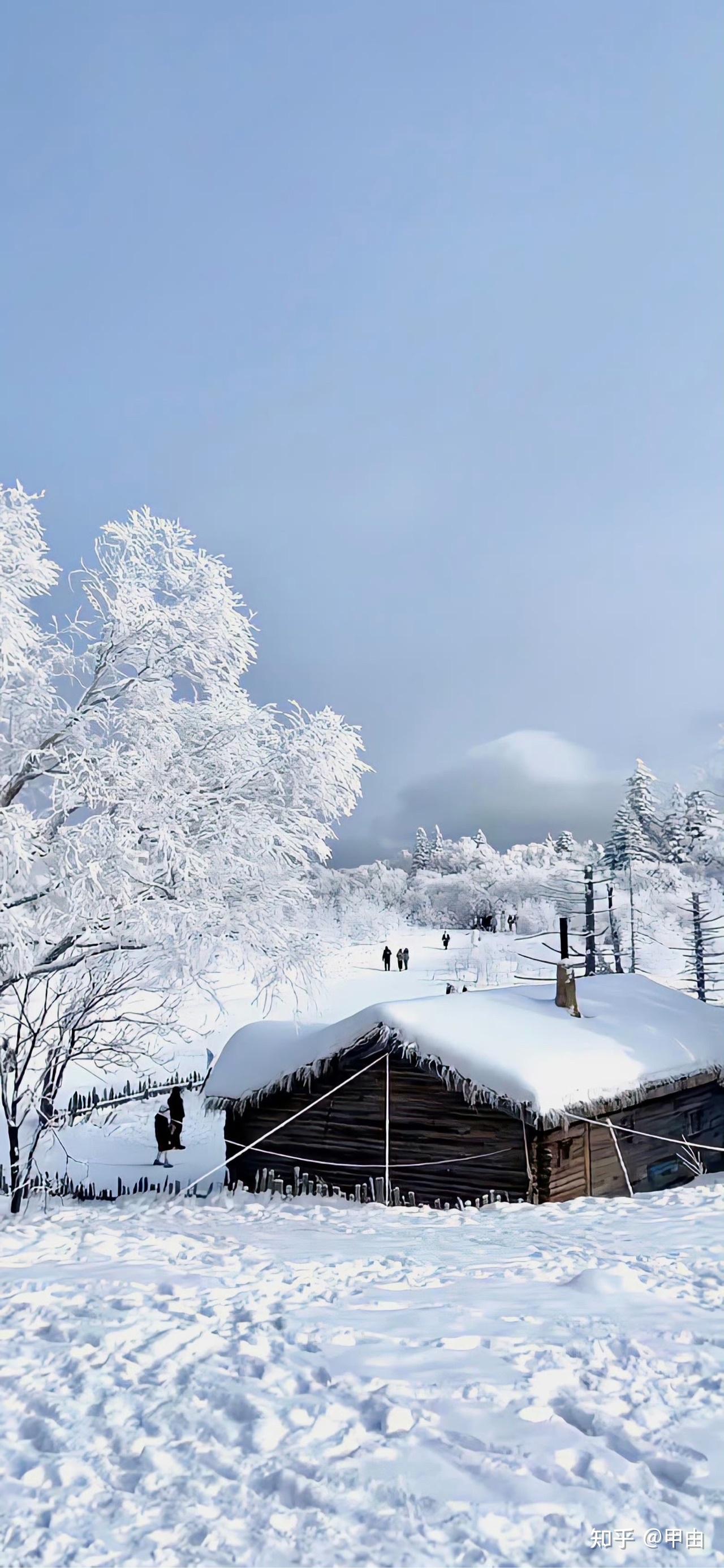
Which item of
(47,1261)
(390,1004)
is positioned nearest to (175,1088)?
(390,1004)

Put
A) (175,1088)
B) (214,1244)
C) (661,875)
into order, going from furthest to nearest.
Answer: (661,875)
(175,1088)
(214,1244)

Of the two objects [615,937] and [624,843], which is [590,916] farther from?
[624,843]

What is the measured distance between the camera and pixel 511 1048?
558 inches

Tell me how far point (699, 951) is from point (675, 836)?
37123mm

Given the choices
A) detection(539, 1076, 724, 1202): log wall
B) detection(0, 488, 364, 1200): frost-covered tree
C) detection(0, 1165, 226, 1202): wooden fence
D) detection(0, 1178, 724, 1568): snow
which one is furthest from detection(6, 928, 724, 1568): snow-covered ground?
detection(0, 1165, 226, 1202): wooden fence

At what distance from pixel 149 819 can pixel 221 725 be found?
1.95 m

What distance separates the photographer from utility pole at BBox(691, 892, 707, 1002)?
41656 millimetres

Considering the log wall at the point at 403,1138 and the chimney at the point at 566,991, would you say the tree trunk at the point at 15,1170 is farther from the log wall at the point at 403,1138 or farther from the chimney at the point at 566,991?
the chimney at the point at 566,991

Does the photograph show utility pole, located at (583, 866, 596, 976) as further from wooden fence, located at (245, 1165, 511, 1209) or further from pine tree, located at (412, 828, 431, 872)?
pine tree, located at (412, 828, 431, 872)

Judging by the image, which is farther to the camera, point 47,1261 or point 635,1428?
point 47,1261

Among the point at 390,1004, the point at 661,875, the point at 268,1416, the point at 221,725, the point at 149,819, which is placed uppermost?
the point at 661,875

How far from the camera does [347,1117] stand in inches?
582

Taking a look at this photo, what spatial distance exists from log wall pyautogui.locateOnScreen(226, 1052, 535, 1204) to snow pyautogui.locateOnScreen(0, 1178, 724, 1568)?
6504mm

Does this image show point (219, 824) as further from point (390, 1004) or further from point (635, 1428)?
point (635, 1428)
